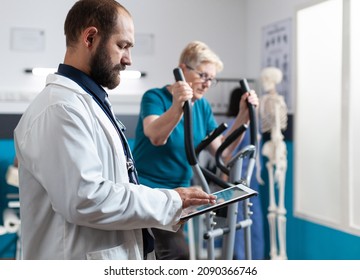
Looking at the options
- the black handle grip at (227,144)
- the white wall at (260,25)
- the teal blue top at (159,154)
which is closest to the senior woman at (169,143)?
the teal blue top at (159,154)

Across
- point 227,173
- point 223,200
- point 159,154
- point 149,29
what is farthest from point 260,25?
point 223,200

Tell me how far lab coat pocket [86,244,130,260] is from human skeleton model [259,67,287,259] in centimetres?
227

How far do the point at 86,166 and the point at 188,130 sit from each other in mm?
836

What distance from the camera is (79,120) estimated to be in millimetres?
1285

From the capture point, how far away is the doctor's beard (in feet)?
4.58

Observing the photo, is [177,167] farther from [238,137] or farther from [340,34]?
[340,34]

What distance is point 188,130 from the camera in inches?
80.7

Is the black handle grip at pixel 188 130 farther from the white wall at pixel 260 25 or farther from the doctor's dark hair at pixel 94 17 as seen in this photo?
the white wall at pixel 260 25

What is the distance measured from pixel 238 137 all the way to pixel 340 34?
1336 mm

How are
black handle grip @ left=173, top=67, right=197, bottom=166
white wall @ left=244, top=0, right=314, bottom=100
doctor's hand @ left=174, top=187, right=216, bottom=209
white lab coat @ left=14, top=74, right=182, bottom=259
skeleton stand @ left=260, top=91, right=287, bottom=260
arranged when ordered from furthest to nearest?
skeleton stand @ left=260, top=91, right=287, bottom=260 < white wall @ left=244, top=0, right=314, bottom=100 < black handle grip @ left=173, top=67, right=197, bottom=166 < doctor's hand @ left=174, top=187, right=216, bottom=209 < white lab coat @ left=14, top=74, right=182, bottom=259

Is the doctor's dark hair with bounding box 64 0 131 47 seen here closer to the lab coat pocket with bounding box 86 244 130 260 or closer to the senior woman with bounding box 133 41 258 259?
the lab coat pocket with bounding box 86 244 130 260

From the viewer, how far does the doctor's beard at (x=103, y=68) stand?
4.58 feet

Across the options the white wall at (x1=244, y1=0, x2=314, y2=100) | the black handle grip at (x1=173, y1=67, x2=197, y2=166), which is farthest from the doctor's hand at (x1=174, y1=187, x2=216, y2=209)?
the white wall at (x1=244, y1=0, x2=314, y2=100)
